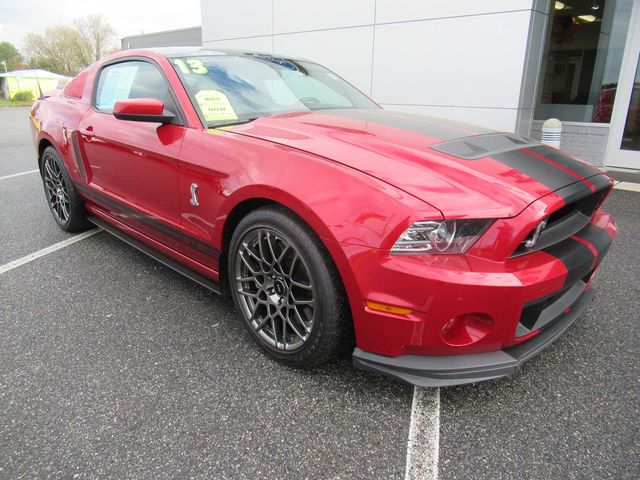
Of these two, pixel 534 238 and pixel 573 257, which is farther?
pixel 573 257

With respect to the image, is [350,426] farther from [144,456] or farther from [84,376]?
[84,376]

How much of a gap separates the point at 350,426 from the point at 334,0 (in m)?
7.89

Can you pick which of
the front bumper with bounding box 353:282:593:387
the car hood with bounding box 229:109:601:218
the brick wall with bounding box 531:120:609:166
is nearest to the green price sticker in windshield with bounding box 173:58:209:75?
the car hood with bounding box 229:109:601:218

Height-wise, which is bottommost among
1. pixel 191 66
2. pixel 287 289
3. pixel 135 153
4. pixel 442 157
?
pixel 287 289

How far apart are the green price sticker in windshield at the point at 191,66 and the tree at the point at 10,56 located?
76778 millimetres

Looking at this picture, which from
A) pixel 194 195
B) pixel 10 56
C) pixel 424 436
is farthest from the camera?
pixel 10 56

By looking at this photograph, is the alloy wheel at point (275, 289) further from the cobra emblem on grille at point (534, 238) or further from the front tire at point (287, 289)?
the cobra emblem on grille at point (534, 238)

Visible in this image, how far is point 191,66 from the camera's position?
262 cm

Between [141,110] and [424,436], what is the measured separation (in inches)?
79.7

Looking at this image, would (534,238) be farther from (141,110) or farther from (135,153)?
(135,153)

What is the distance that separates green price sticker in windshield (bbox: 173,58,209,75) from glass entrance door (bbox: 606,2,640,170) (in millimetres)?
6674

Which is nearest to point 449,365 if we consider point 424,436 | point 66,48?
point 424,436

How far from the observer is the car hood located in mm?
1657

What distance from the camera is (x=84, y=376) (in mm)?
2055
